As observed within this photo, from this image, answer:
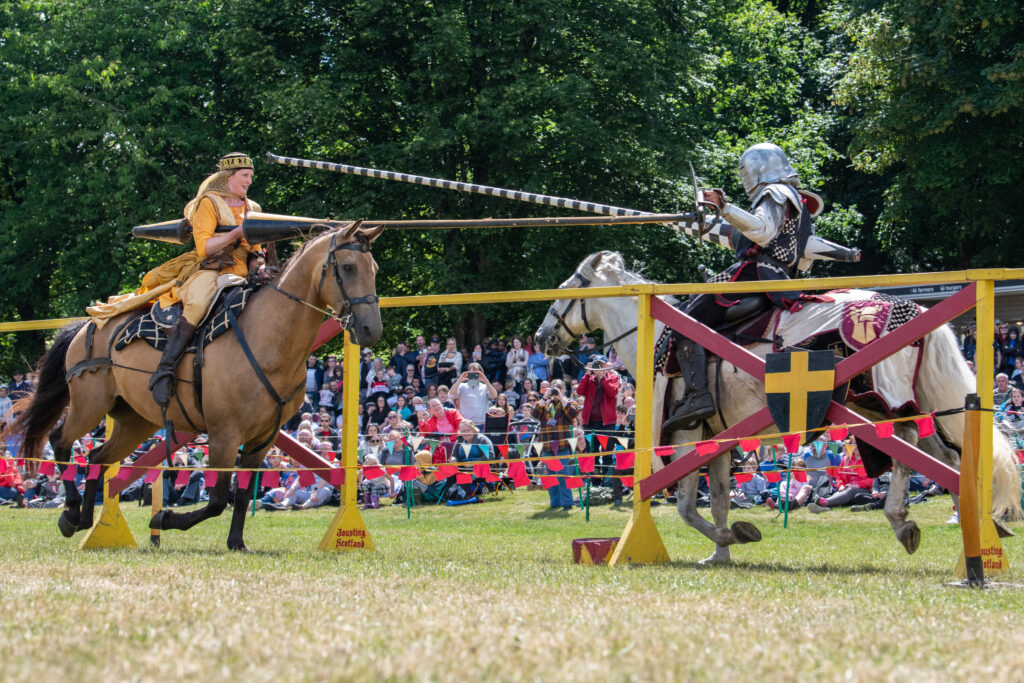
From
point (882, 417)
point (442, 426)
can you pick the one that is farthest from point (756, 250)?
point (442, 426)

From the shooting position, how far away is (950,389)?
8.49 meters

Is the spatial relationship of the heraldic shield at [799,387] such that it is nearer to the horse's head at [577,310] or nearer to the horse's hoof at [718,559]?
the horse's hoof at [718,559]

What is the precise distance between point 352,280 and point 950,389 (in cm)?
419

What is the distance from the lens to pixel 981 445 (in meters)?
6.61

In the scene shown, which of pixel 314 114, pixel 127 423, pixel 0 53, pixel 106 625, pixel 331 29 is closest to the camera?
pixel 106 625

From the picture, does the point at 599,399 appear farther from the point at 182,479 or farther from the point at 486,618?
the point at 486,618

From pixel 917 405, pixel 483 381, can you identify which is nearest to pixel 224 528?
pixel 483 381

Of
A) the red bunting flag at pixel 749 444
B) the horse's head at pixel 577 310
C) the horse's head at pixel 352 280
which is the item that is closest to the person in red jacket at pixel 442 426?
the horse's head at pixel 577 310

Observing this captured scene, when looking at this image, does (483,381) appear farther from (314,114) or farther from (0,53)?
(0,53)

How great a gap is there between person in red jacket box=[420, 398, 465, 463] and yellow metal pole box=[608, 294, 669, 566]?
6.67 meters

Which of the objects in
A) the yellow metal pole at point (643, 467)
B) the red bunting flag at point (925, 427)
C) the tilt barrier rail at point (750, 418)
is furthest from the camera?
the yellow metal pole at point (643, 467)

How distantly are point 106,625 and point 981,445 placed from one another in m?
4.51

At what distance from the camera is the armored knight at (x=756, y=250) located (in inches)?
346

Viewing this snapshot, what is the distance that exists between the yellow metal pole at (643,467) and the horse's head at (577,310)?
1921mm
